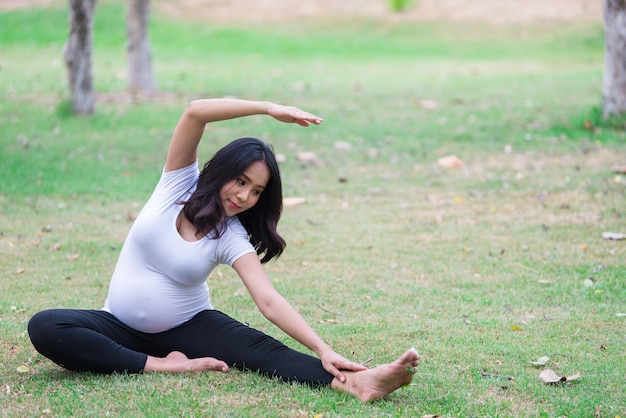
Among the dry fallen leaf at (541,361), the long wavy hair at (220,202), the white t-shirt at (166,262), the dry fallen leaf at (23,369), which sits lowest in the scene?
the dry fallen leaf at (541,361)

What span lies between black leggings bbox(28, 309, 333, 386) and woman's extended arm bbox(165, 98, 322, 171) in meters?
0.85

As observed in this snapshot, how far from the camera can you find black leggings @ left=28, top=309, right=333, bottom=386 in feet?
13.3

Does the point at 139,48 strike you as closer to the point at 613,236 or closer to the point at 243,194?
the point at 613,236

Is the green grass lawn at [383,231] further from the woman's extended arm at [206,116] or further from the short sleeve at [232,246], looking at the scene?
the woman's extended arm at [206,116]

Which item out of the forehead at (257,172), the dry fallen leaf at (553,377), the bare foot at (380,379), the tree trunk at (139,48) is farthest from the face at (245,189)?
the tree trunk at (139,48)

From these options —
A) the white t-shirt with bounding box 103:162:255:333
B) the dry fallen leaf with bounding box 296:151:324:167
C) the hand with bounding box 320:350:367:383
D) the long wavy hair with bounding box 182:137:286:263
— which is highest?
the long wavy hair with bounding box 182:137:286:263

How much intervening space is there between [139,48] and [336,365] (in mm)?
12214

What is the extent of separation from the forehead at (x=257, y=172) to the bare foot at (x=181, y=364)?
0.97 metres

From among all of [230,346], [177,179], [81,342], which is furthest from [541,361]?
[81,342]

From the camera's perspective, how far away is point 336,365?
12.9 ft

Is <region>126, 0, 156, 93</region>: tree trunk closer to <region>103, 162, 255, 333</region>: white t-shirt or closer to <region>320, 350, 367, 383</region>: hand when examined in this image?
<region>103, 162, 255, 333</region>: white t-shirt

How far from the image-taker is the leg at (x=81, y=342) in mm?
4059

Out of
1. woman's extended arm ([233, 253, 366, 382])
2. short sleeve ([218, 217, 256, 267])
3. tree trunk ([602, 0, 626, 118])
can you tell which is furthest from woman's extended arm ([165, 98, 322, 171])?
tree trunk ([602, 0, 626, 118])

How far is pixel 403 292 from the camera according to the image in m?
5.93
